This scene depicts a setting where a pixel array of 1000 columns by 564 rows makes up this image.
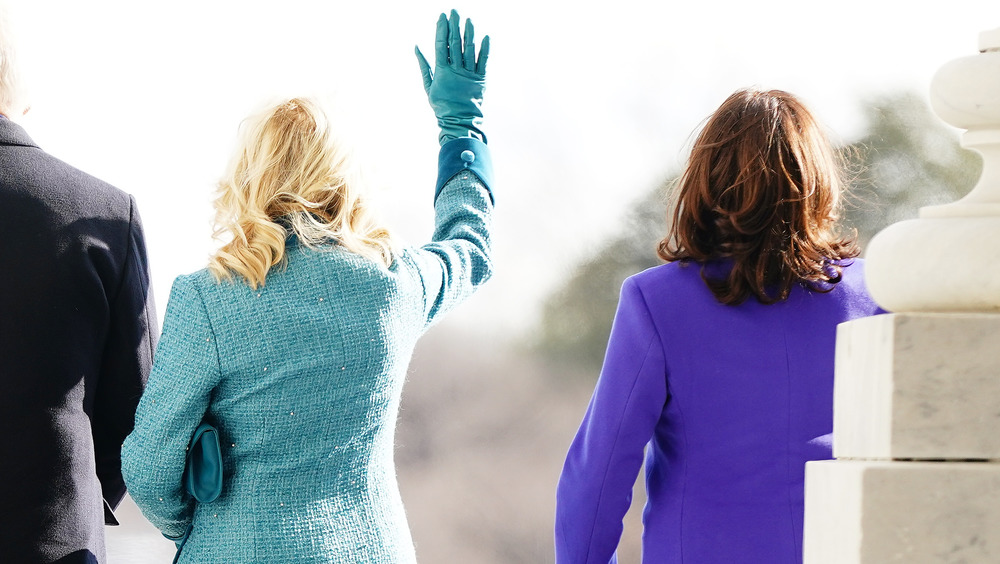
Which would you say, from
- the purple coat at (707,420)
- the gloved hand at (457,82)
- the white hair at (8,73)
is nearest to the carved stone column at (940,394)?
the purple coat at (707,420)

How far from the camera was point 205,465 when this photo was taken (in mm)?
1466

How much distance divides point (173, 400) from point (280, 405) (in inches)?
5.7

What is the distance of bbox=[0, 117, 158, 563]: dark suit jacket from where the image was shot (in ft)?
5.12

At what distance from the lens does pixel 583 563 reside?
1.55 meters

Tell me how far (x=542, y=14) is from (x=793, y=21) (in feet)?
2.65

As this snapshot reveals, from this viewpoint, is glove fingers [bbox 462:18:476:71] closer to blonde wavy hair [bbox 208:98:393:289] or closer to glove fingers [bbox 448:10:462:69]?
glove fingers [bbox 448:10:462:69]

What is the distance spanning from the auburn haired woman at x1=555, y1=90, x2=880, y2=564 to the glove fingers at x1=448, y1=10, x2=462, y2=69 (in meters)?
0.61

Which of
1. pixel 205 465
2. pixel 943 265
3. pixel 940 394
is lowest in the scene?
pixel 205 465

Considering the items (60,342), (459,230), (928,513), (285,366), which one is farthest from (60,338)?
(928,513)

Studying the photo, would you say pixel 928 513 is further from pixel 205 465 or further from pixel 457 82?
pixel 457 82

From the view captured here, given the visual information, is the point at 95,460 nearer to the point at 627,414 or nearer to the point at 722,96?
the point at 627,414

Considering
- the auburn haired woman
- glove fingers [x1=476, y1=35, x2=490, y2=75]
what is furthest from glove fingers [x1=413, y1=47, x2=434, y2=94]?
the auburn haired woman

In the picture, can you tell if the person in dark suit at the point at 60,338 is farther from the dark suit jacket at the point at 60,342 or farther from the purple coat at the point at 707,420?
the purple coat at the point at 707,420

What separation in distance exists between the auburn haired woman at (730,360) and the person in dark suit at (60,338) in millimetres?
728
